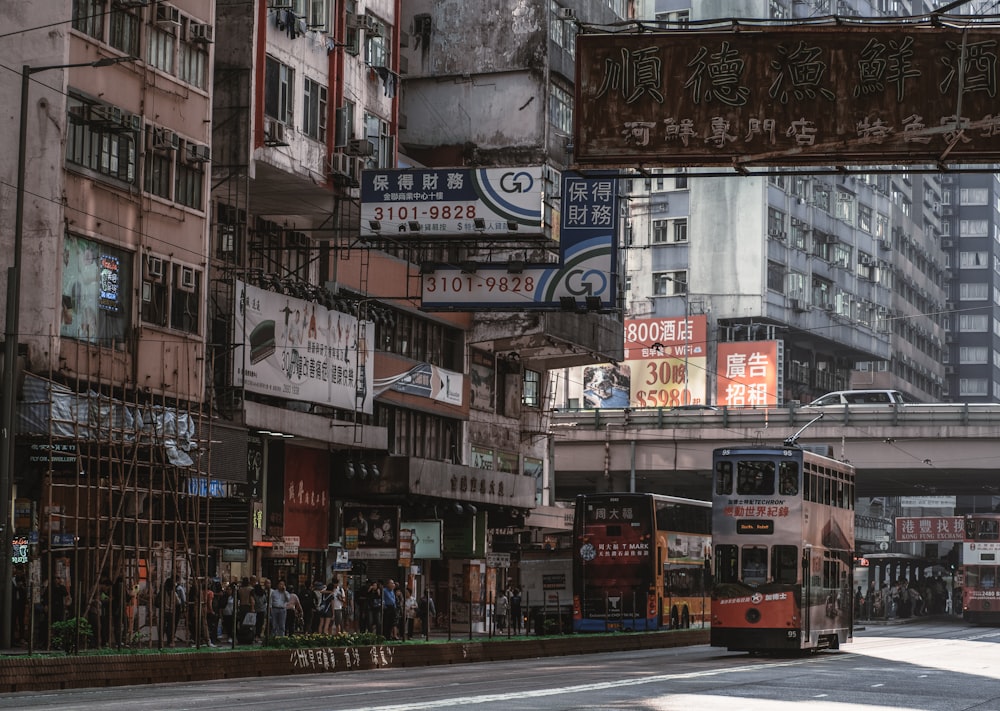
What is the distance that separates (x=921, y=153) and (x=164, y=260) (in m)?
21.6

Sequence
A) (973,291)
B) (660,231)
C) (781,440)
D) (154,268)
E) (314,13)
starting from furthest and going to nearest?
(973,291), (660,231), (781,440), (314,13), (154,268)

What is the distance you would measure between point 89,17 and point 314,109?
9602 millimetres

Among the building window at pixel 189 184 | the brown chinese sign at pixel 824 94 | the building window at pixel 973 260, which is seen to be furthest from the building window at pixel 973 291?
the brown chinese sign at pixel 824 94

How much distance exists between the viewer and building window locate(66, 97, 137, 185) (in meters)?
33.2

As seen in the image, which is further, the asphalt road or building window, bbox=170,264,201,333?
building window, bbox=170,264,201,333

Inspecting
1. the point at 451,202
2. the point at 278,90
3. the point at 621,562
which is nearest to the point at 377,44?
the point at 278,90

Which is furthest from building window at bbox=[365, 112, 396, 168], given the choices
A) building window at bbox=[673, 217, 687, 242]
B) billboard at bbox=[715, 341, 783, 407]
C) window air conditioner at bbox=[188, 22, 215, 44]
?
building window at bbox=[673, 217, 687, 242]

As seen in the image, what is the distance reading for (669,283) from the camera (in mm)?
98312

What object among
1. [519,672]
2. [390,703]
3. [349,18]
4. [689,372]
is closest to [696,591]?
[349,18]

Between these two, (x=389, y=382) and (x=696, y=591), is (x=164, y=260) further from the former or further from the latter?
(x=696, y=591)

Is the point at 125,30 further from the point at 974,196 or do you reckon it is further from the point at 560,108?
the point at 974,196

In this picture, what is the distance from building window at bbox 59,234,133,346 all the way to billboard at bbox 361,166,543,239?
820 cm

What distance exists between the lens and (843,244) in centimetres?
10831

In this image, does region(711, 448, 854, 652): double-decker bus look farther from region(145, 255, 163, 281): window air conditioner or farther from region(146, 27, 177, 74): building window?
region(146, 27, 177, 74): building window
